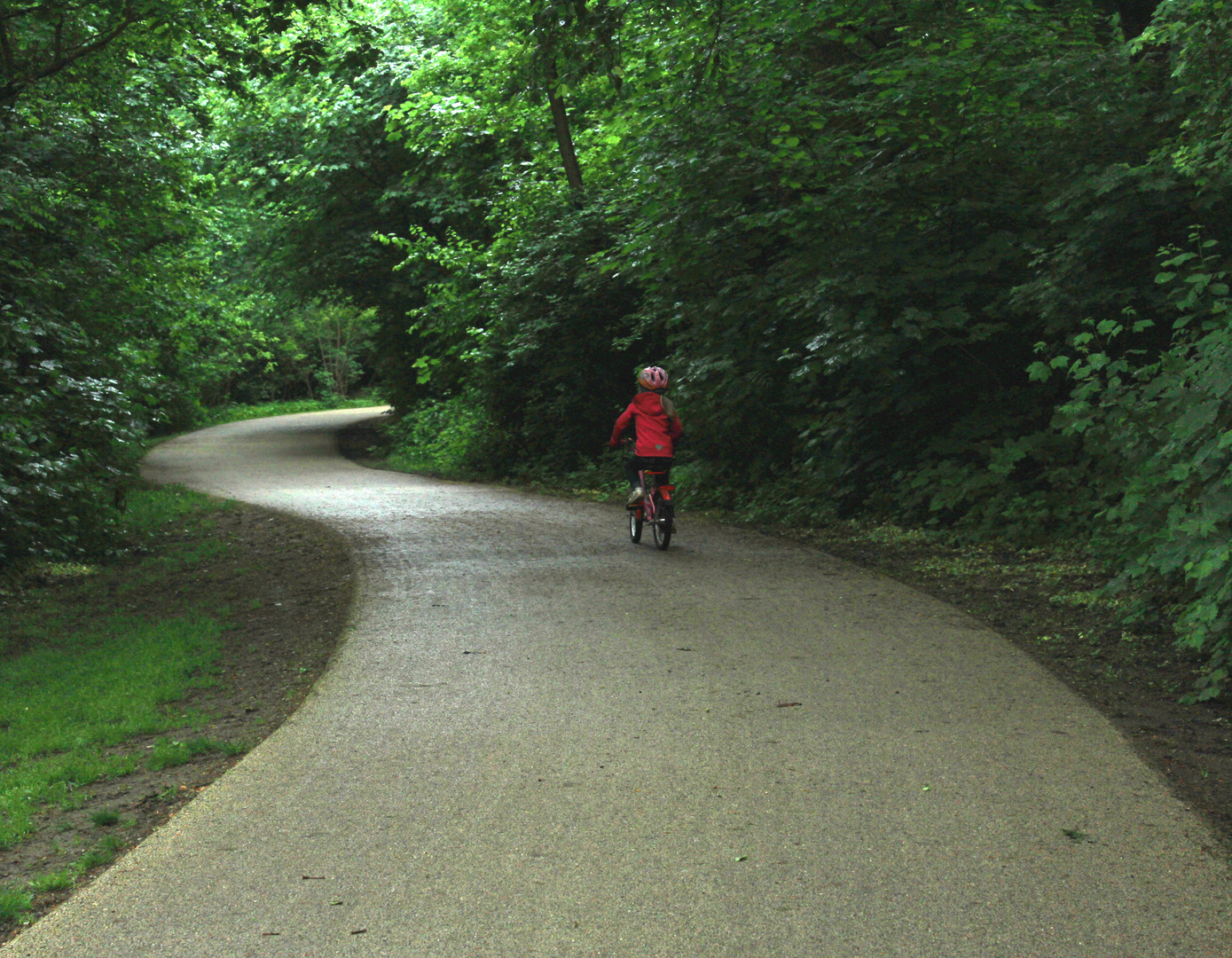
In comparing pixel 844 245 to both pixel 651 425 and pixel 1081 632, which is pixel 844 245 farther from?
pixel 1081 632

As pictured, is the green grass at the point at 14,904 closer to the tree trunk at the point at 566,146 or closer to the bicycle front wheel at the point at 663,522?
the bicycle front wheel at the point at 663,522

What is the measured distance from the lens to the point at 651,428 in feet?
37.9

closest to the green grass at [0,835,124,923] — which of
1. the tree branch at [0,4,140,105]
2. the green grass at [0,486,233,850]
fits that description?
the green grass at [0,486,233,850]

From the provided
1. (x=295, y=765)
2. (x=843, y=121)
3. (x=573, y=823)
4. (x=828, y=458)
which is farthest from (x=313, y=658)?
(x=843, y=121)

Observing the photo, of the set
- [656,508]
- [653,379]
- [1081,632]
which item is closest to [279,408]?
[653,379]

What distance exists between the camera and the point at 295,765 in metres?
5.20

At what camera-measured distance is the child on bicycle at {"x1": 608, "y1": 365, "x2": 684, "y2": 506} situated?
1144 centimetres

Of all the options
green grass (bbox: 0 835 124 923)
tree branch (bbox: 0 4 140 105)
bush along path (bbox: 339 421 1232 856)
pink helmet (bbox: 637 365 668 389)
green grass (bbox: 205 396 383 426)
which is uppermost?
tree branch (bbox: 0 4 140 105)

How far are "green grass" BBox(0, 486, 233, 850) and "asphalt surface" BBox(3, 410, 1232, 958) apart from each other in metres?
0.82

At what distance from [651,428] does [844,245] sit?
2.83 m

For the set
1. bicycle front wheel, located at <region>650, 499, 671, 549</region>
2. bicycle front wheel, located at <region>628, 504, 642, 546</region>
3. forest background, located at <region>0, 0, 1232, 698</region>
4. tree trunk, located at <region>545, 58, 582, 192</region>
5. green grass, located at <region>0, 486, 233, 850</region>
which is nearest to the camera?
green grass, located at <region>0, 486, 233, 850</region>

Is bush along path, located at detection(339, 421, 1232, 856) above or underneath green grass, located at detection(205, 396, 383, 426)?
above

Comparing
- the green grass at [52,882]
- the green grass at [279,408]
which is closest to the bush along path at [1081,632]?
the green grass at [52,882]

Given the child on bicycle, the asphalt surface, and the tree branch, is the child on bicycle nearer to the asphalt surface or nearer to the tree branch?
the asphalt surface
